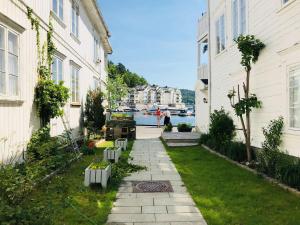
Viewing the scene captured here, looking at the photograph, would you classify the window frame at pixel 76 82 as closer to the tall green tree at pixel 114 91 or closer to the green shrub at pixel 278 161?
the green shrub at pixel 278 161

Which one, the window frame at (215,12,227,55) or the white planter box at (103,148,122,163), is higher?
the window frame at (215,12,227,55)

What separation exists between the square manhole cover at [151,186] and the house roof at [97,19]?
440 inches

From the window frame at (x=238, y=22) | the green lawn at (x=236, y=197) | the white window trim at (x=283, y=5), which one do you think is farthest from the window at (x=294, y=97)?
the window frame at (x=238, y=22)

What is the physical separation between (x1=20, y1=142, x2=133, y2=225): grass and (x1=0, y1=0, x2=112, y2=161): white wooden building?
146cm

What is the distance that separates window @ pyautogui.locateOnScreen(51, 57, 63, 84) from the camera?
12.2 m

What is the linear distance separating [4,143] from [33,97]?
230 cm

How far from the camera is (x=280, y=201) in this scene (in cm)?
688

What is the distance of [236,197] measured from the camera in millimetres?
7293

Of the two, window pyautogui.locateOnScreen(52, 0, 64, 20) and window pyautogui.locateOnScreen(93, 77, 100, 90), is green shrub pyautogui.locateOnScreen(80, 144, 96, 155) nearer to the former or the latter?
window pyautogui.locateOnScreen(52, 0, 64, 20)

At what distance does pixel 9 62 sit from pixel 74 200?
13.2 feet

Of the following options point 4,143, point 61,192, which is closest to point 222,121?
point 4,143

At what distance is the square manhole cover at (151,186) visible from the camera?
8.00 m

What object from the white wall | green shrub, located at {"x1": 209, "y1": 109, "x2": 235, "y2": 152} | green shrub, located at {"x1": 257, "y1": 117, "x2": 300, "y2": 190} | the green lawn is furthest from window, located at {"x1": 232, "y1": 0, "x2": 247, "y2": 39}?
the green lawn

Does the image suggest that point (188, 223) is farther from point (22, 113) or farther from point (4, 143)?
point (22, 113)
